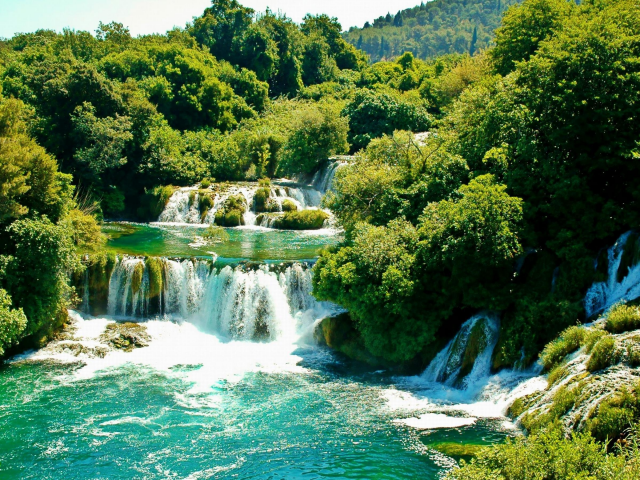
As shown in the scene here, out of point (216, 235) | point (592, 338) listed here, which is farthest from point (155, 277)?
point (592, 338)

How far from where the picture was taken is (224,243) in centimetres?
3111

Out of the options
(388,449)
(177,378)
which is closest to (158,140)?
(177,378)

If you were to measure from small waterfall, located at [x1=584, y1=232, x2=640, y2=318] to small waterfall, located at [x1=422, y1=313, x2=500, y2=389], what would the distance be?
2.88 metres

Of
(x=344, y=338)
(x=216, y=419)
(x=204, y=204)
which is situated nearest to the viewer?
(x=216, y=419)

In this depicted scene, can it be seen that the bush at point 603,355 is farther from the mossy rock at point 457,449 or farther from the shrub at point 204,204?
the shrub at point 204,204

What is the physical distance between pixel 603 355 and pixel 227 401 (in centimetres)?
1057

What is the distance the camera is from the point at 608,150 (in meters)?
18.3

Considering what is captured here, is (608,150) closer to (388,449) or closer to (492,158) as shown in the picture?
(492,158)

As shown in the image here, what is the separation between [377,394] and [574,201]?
28.6ft

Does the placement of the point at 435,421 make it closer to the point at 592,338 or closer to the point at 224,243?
the point at 592,338

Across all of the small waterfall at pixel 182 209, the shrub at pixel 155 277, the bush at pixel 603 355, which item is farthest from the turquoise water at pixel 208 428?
the small waterfall at pixel 182 209

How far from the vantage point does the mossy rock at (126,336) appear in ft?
74.1

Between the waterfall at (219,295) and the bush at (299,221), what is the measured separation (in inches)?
429

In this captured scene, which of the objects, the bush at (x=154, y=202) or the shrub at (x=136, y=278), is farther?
the bush at (x=154, y=202)
